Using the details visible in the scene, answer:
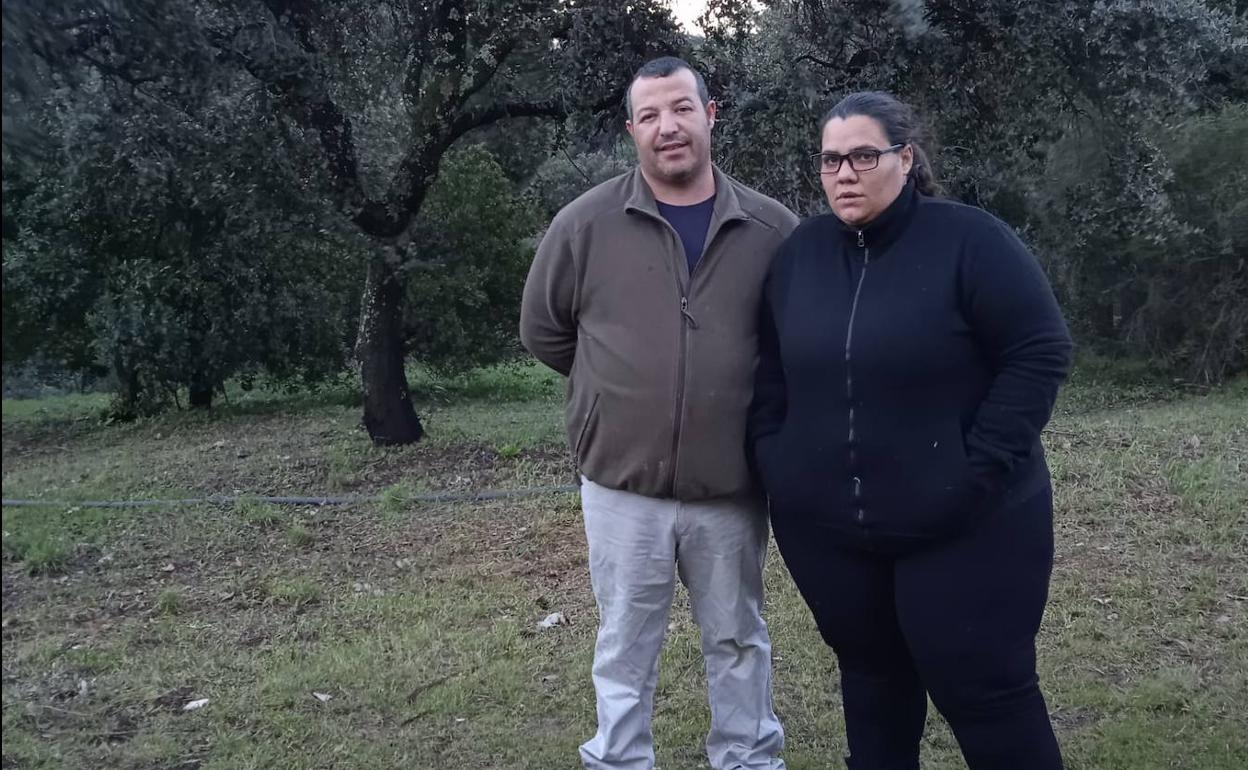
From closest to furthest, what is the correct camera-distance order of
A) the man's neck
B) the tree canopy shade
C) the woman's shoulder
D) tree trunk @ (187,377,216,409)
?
the woman's shoulder, the man's neck, the tree canopy shade, tree trunk @ (187,377,216,409)

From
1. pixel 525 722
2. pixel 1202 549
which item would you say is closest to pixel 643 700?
pixel 525 722

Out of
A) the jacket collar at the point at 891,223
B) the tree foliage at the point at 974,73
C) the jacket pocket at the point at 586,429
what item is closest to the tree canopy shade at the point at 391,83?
the tree foliage at the point at 974,73

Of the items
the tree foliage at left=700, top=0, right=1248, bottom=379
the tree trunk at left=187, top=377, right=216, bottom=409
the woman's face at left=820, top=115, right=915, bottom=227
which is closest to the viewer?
the woman's face at left=820, top=115, right=915, bottom=227

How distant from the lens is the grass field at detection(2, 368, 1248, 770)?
11.7ft

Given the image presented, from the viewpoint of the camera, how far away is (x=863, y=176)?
94.3 inches

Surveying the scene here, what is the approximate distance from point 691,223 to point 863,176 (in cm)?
53

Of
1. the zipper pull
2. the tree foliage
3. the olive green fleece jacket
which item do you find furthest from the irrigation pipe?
the zipper pull

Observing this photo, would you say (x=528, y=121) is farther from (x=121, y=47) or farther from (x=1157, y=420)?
(x=121, y=47)

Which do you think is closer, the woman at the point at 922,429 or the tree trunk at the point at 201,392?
the woman at the point at 922,429

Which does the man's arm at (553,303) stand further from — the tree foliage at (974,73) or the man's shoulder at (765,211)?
the tree foliage at (974,73)

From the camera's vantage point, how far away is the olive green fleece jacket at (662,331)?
8.89ft

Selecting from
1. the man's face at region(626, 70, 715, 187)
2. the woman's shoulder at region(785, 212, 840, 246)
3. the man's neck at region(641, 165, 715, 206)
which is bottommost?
the woman's shoulder at region(785, 212, 840, 246)

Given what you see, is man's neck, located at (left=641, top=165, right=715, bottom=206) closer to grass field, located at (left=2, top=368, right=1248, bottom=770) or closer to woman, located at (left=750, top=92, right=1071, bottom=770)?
woman, located at (left=750, top=92, right=1071, bottom=770)

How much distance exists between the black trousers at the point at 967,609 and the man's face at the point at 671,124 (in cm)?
90
